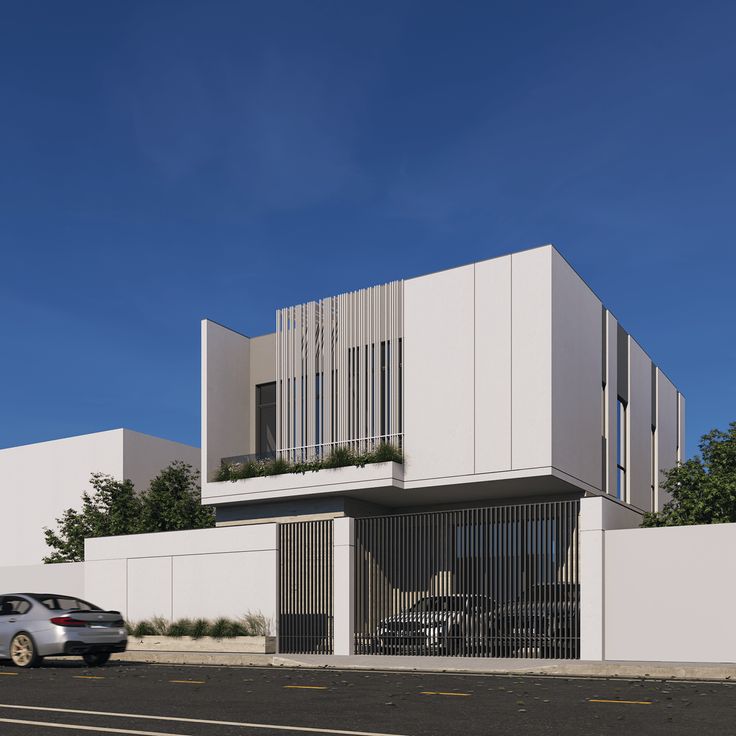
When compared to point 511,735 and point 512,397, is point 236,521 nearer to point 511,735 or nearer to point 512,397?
point 512,397

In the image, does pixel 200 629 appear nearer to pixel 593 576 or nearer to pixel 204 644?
pixel 204 644

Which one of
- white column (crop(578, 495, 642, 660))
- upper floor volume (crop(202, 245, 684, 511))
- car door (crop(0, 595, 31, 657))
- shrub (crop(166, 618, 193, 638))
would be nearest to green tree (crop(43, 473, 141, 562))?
upper floor volume (crop(202, 245, 684, 511))

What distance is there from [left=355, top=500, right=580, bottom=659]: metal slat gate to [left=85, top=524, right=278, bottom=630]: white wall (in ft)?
9.69

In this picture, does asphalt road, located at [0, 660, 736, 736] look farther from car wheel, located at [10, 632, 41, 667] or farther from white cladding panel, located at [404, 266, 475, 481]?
white cladding panel, located at [404, 266, 475, 481]

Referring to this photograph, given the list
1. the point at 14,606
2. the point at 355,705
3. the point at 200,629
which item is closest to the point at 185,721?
the point at 355,705

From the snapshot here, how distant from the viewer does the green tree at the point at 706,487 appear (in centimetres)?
3034

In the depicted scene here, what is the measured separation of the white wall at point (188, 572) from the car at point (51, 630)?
18.7 feet

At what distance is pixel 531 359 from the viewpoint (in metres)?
25.9

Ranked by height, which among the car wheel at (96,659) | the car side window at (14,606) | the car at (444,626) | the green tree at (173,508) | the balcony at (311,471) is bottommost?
the car wheel at (96,659)

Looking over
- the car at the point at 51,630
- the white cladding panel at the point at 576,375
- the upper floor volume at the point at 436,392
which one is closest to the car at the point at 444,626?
the upper floor volume at the point at 436,392

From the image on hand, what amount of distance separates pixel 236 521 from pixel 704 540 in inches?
642

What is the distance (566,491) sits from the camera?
2836cm

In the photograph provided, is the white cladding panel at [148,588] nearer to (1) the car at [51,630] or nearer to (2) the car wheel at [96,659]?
(2) the car wheel at [96,659]

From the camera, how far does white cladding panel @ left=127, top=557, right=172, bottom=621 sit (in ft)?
89.7
